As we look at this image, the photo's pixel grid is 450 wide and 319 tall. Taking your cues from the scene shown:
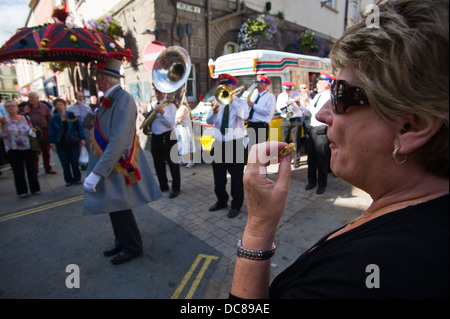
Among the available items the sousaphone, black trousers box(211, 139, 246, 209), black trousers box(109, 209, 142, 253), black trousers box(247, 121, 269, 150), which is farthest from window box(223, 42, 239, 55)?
black trousers box(109, 209, 142, 253)

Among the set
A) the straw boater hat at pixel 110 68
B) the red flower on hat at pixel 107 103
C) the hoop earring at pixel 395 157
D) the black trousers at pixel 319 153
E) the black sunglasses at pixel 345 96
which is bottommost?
the black trousers at pixel 319 153

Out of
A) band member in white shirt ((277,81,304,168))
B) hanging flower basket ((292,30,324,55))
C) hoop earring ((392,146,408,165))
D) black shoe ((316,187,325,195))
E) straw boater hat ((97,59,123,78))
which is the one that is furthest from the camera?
hanging flower basket ((292,30,324,55))

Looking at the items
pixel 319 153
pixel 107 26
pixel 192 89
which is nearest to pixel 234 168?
pixel 319 153

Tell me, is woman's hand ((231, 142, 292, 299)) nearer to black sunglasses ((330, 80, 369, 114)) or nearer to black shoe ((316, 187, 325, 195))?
black sunglasses ((330, 80, 369, 114))

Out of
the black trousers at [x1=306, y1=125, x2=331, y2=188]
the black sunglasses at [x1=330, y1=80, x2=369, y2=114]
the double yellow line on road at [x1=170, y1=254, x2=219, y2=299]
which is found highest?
the black sunglasses at [x1=330, y1=80, x2=369, y2=114]

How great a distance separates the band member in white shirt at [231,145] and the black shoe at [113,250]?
1.51 m

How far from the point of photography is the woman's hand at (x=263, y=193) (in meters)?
0.95

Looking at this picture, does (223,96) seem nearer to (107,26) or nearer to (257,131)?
(257,131)

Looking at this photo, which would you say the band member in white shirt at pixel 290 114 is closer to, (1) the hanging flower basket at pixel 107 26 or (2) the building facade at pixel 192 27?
(2) the building facade at pixel 192 27

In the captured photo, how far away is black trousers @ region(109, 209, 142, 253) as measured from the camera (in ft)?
9.17

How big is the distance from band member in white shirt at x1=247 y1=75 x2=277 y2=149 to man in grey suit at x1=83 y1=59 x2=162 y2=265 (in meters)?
2.58

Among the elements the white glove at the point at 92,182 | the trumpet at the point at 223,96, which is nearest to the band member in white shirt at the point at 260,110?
the trumpet at the point at 223,96

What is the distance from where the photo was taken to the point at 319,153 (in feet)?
15.0
